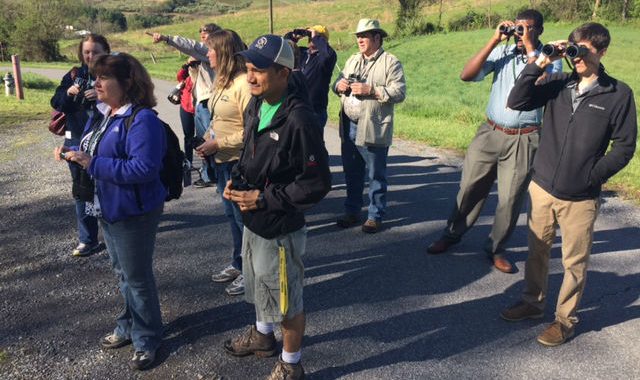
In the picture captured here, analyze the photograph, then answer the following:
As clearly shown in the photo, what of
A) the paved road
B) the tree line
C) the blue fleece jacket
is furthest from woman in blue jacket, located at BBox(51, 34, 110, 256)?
the tree line

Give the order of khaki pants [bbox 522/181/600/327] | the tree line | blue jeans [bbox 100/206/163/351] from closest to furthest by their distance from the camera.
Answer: blue jeans [bbox 100/206/163/351], khaki pants [bbox 522/181/600/327], the tree line

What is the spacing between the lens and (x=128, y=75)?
2.92 meters

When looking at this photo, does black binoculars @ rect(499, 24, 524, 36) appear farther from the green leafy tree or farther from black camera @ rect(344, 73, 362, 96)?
the green leafy tree

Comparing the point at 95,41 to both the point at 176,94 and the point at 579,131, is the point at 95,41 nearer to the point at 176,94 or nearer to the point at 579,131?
the point at 176,94

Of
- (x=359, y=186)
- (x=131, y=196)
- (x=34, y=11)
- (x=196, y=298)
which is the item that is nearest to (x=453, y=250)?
(x=359, y=186)

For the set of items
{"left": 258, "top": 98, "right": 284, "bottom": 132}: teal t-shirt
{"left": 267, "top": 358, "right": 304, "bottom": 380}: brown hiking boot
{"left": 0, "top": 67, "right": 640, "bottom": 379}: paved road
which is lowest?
{"left": 0, "top": 67, "right": 640, "bottom": 379}: paved road

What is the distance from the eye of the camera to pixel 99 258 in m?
4.65

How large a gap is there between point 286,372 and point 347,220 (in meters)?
2.71

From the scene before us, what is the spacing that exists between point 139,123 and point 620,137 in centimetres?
297

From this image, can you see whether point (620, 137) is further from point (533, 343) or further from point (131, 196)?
point (131, 196)

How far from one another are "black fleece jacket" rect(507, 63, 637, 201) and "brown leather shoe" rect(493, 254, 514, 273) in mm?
1197

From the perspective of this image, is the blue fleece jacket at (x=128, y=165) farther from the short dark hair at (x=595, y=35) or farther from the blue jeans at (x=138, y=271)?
the short dark hair at (x=595, y=35)

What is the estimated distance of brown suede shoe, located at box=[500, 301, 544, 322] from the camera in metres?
3.70

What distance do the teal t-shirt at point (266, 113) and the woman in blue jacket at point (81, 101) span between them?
193cm
